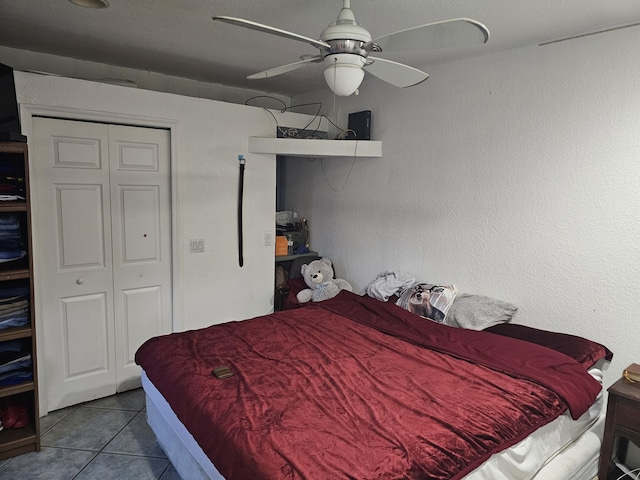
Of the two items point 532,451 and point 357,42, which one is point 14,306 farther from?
point 532,451

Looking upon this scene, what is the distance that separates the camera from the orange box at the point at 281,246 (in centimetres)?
404

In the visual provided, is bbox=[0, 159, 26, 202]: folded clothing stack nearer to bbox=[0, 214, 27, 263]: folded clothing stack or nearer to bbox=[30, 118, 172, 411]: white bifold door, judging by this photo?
bbox=[0, 214, 27, 263]: folded clothing stack

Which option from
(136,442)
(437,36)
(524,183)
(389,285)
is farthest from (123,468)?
(524,183)

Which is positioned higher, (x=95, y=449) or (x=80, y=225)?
(x=80, y=225)

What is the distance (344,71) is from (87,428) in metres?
2.73

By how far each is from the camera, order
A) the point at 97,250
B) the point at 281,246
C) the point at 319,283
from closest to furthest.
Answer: the point at 97,250 < the point at 319,283 < the point at 281,246

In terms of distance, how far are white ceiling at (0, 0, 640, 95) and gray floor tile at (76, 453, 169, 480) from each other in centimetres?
249

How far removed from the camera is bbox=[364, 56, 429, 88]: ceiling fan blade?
5.72 ft

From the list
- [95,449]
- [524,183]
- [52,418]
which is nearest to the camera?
[95,449]

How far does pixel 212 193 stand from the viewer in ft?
11.3

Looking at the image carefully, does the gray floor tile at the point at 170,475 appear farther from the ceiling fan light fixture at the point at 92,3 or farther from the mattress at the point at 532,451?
the ceiling fan light fixture at the point at 92,3

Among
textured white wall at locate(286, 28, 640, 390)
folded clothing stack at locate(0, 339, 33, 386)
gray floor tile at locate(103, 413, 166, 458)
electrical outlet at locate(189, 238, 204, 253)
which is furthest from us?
electrical outlet at locate(189, 238, 204, 253)

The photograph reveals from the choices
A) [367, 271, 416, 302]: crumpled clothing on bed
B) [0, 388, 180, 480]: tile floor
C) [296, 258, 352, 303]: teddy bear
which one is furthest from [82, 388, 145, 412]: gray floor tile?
[367, 271, 416, 302]: crumpled clothing on bed

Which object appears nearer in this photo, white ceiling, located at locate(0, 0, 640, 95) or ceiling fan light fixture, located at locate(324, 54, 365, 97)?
ceiling fan light fixture, located at locate(324, 54, 365, 97)
